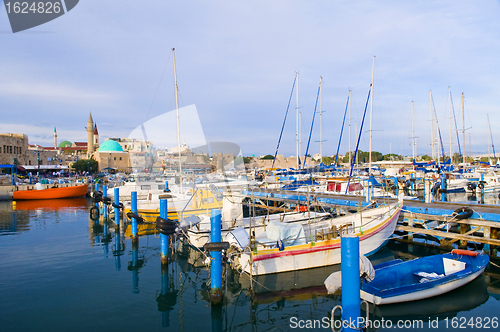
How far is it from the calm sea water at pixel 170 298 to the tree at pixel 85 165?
248 ft

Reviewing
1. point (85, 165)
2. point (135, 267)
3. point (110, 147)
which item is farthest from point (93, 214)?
point (110, 147)

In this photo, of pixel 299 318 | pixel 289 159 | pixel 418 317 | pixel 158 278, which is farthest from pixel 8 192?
pixel 289 159

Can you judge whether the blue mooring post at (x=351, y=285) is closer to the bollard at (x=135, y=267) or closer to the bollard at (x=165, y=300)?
the bollard at (x=165, y=300)

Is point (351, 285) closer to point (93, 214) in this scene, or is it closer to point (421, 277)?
point (421, 277)

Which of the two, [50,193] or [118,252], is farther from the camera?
[50,193]

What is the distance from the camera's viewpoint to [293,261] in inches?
464

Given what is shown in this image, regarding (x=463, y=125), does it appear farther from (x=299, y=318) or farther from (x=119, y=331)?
(x=119, y=331)

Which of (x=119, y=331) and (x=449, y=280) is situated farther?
(x=449, y=280)

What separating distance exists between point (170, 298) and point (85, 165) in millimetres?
86655

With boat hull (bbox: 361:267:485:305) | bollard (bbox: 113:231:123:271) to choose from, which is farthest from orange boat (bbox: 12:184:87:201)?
boat hull (bbox: 361:267:485:305)

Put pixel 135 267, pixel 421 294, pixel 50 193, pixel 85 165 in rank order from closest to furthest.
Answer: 1. pixel 421 294
2. pixel 135 267
3. pixel 50 193
4. pixel 85 165

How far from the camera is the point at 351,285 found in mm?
6203

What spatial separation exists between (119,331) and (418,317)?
860cm

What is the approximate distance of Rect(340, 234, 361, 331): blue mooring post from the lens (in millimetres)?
6160
